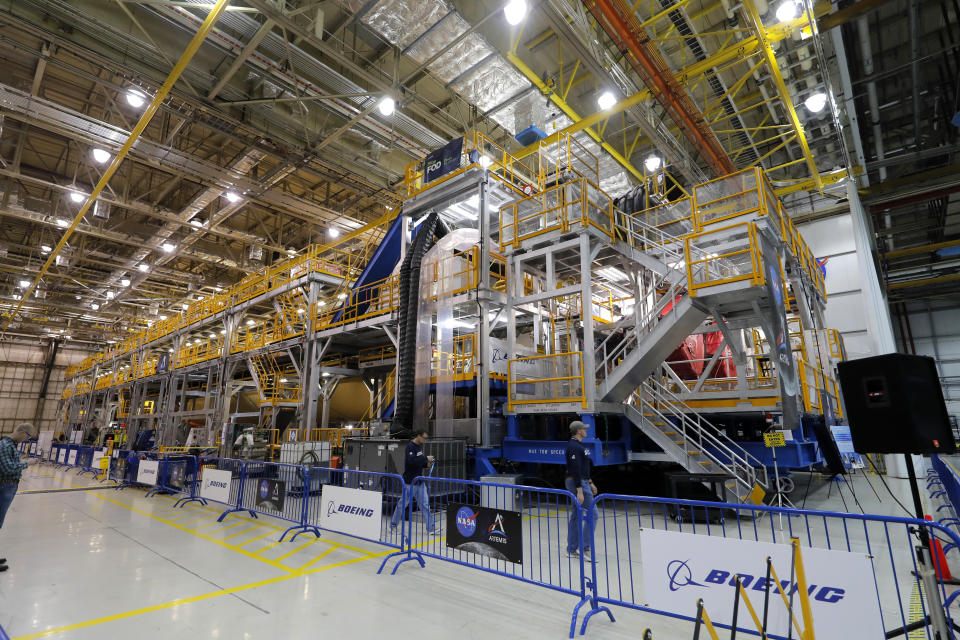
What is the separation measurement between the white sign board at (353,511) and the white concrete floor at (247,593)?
13.3 inches

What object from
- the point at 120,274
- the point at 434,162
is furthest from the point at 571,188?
the point at 120,274

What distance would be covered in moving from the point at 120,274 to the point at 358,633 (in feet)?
92.8

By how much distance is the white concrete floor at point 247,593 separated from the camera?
14.8 ft

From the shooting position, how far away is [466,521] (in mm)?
6020

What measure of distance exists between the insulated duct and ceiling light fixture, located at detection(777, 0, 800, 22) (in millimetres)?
9766

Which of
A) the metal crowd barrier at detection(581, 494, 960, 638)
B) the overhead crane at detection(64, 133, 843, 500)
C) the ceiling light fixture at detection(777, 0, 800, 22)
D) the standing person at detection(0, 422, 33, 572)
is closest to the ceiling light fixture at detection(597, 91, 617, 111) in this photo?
the overhead crane at detection(64, 133, 843, 500)

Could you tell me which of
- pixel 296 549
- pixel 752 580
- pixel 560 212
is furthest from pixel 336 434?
pixel 752 580

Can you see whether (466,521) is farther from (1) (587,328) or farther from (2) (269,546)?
(1) (587,328)

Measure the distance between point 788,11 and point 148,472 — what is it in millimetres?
19922

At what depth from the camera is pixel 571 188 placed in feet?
37.8

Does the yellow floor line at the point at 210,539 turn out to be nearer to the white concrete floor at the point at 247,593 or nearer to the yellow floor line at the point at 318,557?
the white concrete floor at the point at 247,593

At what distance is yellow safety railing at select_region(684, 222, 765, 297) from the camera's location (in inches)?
348

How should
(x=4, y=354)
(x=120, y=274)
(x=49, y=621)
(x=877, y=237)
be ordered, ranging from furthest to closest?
(x=4, y=354)
(x=120, y=274)
(x=877, y=237)
(x=49, y=621)

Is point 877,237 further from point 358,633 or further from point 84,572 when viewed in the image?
point 84,572
